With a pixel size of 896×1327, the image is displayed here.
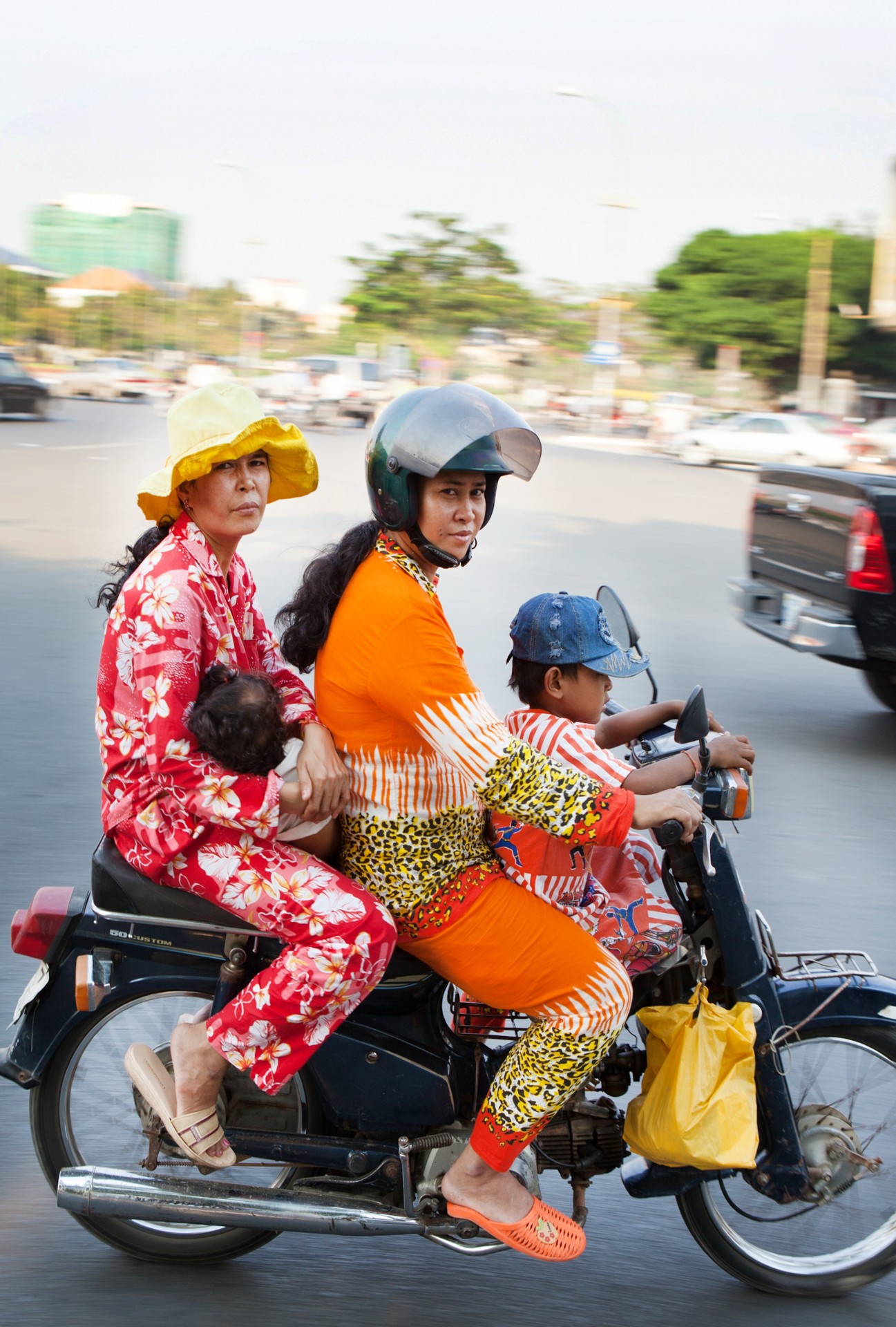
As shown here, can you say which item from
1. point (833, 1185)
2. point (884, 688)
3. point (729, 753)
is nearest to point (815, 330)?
point (884, 688)

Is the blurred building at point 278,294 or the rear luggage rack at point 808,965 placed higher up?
the blurred building at point 278,294

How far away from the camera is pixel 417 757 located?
2258 millimetres

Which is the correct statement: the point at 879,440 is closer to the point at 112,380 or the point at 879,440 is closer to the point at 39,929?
the point at 112,380

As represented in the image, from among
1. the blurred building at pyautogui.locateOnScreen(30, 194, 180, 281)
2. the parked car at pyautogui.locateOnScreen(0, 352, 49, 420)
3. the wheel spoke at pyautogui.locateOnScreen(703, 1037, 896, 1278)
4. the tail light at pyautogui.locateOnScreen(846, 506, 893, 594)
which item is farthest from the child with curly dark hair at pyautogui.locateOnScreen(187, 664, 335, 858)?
the parked car at pyautogui.locateOnScreen(0, 352, 49, 420)

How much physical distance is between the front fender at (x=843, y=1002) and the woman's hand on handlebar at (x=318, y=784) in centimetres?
95

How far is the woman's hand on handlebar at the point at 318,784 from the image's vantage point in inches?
87.4

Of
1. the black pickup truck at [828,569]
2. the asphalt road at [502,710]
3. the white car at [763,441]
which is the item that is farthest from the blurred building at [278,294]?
the black pickup truck at [828,569]

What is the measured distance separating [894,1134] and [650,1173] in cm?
54

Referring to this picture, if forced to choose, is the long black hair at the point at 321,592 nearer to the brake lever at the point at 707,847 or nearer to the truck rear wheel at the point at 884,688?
the brake lever at the point at 707,847

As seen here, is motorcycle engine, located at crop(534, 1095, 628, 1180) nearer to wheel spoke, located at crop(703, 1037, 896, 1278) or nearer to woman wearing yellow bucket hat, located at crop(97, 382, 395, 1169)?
wheel spoke, located at crop(703, 1037, 896, 1278)

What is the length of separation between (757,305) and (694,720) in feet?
187

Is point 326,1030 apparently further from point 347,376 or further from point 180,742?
point 347,376

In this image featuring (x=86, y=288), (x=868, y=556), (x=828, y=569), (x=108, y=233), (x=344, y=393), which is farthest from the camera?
(x=86, y=288)

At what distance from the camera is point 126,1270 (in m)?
2.62
